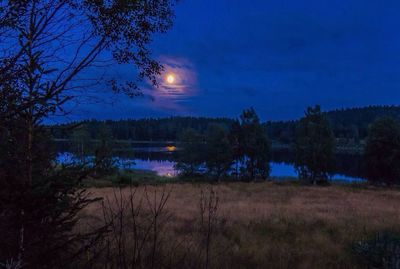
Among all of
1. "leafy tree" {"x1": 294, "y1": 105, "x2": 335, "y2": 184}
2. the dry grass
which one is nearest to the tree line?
"leafy tree" {"x1": 294, "y1": 105, "x2": 335, "y2": 184}

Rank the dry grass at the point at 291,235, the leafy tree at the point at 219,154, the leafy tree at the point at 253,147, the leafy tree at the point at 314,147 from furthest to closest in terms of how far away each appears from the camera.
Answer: the leafy tree at the point at 219,154 < the leafy tree at the point at 253,147 < the leafy tree at the point at 314,147 < the dry grass at the point at 291,235

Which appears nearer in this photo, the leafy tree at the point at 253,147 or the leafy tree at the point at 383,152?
the leafy tree at the point at 383,152

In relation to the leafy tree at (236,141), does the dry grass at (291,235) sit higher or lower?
lower

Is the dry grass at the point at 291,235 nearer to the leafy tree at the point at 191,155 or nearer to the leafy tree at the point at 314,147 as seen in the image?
the leafy tree at the point at 314,147

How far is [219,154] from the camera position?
6881cm

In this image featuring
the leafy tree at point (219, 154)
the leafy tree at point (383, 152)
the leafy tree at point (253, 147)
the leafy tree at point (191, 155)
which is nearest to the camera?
the leafy tree at point (383, 152)

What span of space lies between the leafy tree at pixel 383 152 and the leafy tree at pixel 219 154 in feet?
76.6

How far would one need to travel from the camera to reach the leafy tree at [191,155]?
73500 mm

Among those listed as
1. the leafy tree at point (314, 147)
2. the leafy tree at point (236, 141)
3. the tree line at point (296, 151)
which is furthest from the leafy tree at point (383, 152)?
the leafy tree at point (236, 141)

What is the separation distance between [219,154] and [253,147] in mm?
7095

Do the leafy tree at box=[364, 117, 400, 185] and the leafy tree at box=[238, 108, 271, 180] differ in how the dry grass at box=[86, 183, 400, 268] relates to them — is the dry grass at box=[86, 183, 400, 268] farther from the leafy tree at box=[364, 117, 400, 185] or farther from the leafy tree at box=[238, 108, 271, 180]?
the leafy tree at box=[238, 108, 271, 180]

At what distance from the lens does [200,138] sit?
78500 mm

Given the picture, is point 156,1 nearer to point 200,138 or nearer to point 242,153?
point 242,153

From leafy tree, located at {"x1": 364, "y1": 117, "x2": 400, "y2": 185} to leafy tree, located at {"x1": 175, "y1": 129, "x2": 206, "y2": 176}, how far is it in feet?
101
